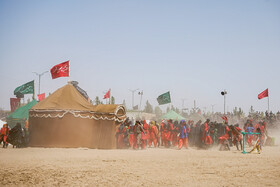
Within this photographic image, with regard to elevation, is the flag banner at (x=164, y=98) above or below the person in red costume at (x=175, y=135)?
above

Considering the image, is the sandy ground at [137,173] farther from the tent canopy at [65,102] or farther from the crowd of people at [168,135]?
the tent canopy at [65,102]

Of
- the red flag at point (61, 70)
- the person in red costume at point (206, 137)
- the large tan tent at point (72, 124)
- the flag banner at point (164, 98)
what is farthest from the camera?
the flag banner at point (164, 98)

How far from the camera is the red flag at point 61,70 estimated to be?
837 inches

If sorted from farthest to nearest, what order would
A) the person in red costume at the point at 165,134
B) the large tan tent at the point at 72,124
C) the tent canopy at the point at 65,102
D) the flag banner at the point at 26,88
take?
1. the flag banner at the point at 26,88
2. the person in red costume at the point at 165,134
3. the tent canopy at the point at 65,102
4. the large tan tent at the point at 72,124

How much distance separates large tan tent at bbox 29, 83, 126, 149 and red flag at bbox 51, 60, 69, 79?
2.76m

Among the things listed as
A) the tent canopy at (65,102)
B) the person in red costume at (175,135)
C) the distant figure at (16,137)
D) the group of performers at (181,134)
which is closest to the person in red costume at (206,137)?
the group of performers at (181,134)

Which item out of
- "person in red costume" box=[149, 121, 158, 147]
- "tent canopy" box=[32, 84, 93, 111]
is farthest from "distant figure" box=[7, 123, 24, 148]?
"person in red costume" box=[149, 121, 158, 147]

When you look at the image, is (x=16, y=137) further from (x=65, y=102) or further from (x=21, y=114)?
(x=21, y=114)

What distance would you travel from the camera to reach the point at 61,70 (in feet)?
69.8

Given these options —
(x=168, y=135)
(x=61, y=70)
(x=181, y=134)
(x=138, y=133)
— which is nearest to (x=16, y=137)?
(x=61, y=70)

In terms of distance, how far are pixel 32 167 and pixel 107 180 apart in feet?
9.99

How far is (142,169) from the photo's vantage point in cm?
952

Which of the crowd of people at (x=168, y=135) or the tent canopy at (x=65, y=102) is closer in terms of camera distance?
the crowd of people at (x=168, y=135)

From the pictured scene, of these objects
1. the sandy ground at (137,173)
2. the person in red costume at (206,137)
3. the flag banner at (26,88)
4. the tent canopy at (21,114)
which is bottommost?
the sandy ground at (137,173)
